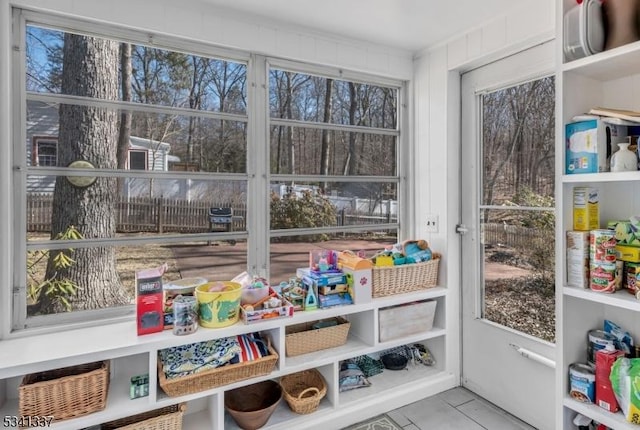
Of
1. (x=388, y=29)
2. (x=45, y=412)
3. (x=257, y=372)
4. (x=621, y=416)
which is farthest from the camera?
(x=388, y=29)

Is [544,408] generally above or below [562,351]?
below

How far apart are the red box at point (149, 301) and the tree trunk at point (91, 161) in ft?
1.15

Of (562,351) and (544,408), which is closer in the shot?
(562,351)

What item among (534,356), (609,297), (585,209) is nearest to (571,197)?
(585,209)

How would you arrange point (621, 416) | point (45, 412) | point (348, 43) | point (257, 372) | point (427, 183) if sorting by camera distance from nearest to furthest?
1. point (621, 416)
2. point (45, 412)
3. point (257, 372)
4. point (348, 43)
5. point (427, 183)

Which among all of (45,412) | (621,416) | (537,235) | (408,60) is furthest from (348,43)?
(45,412)

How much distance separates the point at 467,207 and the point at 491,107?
67 cm

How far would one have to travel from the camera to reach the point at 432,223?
2.58 m

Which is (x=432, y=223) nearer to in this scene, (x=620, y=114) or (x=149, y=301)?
(x=620, y=114)

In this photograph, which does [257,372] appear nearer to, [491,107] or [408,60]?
[491,107]

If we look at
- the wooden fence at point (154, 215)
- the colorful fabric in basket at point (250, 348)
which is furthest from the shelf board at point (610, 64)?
the colorful fabric in basket at point (250, 348)

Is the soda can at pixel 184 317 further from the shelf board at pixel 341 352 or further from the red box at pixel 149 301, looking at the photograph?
the shelf board at pixel 341 352

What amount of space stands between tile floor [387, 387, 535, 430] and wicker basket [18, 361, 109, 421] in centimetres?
161

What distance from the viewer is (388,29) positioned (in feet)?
7.50
